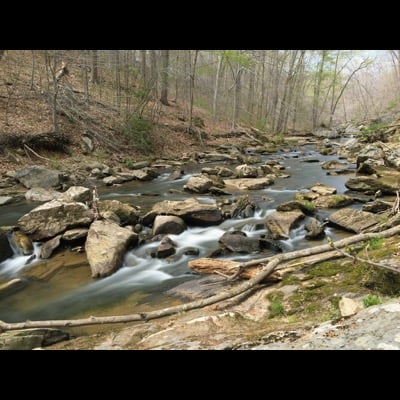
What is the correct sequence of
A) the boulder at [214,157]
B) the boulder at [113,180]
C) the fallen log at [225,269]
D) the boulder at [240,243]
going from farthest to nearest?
the boulder at [214,157] → the boulder at [113,180] → the boulder at [240,243] → the fallen log at [225,269]

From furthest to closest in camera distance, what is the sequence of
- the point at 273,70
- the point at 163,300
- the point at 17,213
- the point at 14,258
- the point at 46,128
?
the point at 273,70, the point at 46,128, the point at 17,213, the point at 14,258, the point at 163,300

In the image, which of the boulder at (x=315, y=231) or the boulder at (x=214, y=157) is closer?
the boulder at (x=315, y=231)

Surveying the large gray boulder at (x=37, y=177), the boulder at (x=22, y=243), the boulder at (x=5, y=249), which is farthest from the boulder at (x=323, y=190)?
the large gray boulder at (x=37, y=177)

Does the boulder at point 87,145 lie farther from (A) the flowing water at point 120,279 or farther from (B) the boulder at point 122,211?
(B) the boulder at point 122,211

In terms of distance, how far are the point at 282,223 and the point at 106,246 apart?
410 centimetres

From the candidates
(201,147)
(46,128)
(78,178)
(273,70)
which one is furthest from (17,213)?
(273,70)

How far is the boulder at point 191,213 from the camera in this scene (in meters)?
8.84

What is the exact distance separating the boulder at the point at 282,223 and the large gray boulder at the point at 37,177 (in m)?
8.34

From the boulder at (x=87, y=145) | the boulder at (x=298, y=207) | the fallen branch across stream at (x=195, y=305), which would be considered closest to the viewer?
the fallen branch across stream at (x=195, y=305)

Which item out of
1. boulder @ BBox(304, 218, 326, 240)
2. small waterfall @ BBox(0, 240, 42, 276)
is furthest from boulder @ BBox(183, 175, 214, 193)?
small waterfall @ BBox(0, 240, 42, 276)

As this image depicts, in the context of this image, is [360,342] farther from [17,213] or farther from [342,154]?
[342,154]
